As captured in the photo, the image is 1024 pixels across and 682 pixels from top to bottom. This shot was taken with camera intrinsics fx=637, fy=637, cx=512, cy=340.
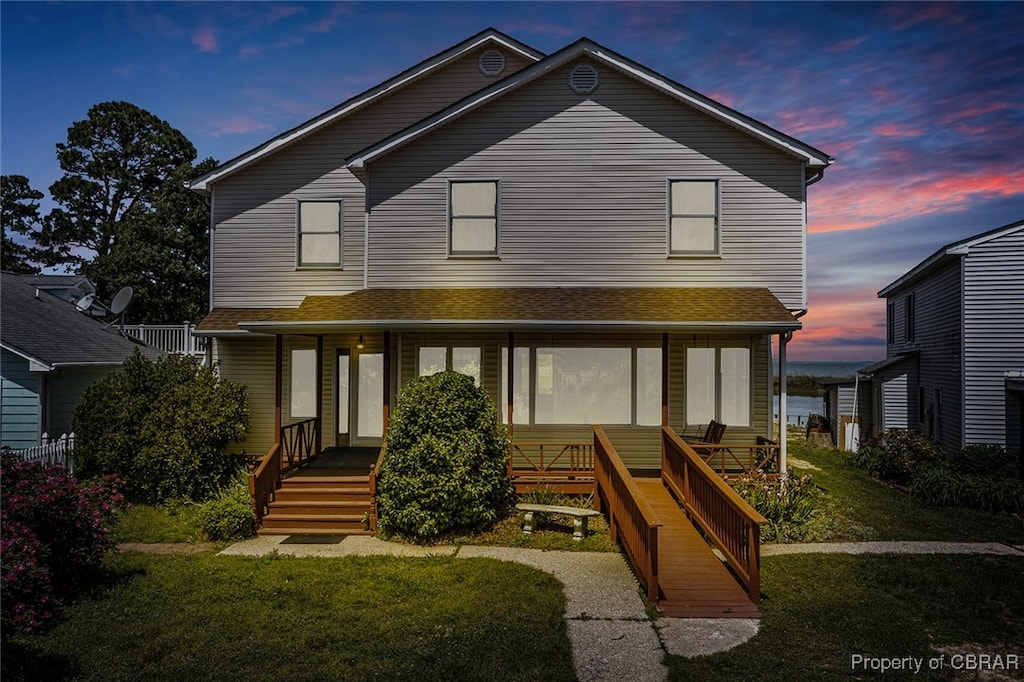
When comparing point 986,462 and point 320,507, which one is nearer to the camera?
point 320,507

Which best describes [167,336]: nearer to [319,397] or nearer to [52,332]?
[52,332]

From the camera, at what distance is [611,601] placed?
25.5 feet

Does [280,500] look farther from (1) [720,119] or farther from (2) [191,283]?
(2) [191,283]

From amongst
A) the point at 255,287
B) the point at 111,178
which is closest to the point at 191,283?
the point at 111,178

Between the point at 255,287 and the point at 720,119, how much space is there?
37.5ft

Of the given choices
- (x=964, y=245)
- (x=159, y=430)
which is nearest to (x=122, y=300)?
(x=159, y=430)

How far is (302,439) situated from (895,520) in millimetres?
12122

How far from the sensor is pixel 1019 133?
1475 cm

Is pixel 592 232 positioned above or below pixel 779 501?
above

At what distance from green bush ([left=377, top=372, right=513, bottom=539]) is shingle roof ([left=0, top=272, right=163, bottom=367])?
11.4 m

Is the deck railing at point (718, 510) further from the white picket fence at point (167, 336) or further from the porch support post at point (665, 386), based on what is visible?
the white picket fence at point (167, 336)

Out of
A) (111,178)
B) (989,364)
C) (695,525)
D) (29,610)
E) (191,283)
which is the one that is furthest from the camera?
(111,178)

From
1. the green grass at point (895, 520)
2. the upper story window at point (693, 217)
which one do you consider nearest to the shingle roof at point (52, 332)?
the upper story window at point (693, 217)

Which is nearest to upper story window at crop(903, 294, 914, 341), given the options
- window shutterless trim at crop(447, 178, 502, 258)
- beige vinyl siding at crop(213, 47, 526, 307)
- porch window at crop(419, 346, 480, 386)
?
window shutterless trim at crop(447, 178, 502, 258)
